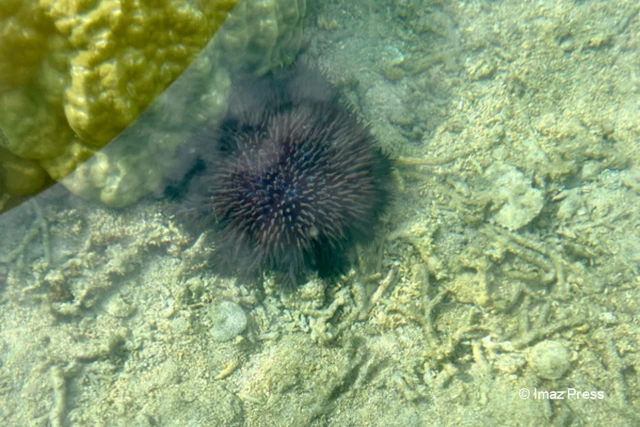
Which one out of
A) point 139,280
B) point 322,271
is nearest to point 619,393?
point 322,271

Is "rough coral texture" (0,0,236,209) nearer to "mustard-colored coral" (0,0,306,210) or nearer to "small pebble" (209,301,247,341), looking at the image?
"mustard-colored coral" (0,0,306,210)

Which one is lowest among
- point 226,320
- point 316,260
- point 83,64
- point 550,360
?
point 226,320

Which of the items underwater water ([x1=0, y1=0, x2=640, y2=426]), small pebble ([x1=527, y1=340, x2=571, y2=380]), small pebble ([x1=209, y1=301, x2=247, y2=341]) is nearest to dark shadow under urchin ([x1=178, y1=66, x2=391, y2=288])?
underwater water ([x1=0, y1=0, x2=640, y2=426])

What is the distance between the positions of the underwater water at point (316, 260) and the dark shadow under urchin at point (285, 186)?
12cm

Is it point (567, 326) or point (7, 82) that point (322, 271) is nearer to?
point (567, 326)

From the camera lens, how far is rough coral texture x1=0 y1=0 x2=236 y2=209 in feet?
8.48

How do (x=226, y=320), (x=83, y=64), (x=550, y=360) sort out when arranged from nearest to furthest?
(x=83, y=64)
(x=550, y=360)
(x=226, y=320)

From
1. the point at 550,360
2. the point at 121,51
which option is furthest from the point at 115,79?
the point at 550,360

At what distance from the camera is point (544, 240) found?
3.78 m

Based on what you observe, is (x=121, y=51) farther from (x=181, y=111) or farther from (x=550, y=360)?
(x=550, y=360)

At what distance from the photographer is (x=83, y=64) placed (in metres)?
2.68

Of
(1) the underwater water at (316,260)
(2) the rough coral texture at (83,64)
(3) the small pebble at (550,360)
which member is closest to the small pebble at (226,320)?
(1) the underwater water at (316,260)

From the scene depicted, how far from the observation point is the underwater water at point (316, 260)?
310 cm

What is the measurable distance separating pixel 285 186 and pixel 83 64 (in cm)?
155
